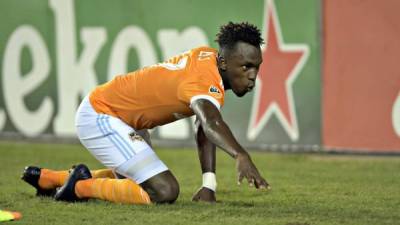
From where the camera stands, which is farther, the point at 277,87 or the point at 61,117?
the point at 61,117

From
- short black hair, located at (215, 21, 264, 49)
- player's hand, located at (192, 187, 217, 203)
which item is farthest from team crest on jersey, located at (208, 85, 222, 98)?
player's hand, located at (192, 187, 217, 203)

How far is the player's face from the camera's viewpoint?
271 inches

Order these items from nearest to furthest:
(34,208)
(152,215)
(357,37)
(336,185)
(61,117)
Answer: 1. (152,215)
2. (34,208)
3. (336,185)
4. (357,37)
5. (61,117)

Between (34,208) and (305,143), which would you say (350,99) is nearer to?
(305,143)

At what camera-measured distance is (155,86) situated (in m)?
7.09

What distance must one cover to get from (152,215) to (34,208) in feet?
3.41

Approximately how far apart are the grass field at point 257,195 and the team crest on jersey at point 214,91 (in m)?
0.84

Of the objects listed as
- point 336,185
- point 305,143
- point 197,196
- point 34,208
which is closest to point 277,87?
point 305,143

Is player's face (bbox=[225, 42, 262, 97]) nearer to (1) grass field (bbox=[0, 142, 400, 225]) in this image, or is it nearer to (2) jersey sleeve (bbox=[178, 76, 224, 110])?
(2) jersey sleeve (bbox=[178, 76, 224, 110])

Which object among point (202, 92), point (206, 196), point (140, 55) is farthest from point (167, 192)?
point (140, 55)

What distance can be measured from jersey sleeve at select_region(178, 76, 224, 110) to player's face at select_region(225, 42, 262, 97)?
0.67 ft

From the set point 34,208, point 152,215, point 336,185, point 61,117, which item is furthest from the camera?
point 61,117

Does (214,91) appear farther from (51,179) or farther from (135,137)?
(51,179)

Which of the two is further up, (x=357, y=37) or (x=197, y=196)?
(x=357, y=37)
